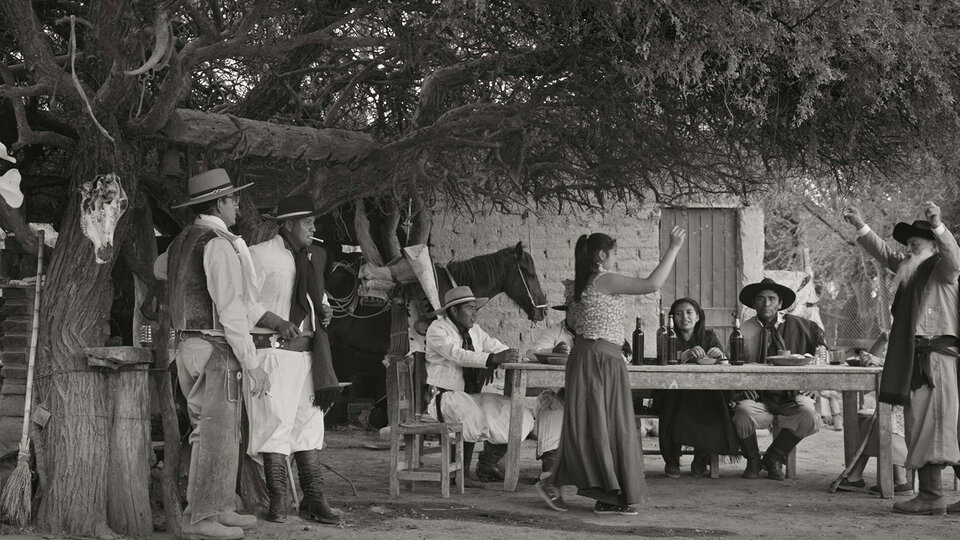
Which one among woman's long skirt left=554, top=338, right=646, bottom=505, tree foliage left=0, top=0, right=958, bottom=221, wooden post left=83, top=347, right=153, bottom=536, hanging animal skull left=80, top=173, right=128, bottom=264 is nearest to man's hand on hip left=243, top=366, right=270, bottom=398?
wooden post left=83, top=347, right=153, bottom=536

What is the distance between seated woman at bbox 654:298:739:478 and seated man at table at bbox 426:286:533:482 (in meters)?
1.25

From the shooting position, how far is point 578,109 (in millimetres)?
7500

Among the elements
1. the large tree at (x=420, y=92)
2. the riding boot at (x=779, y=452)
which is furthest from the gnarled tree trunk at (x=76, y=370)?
the riding boot at (x=779, y=452)

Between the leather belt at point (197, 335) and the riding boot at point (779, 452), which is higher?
the leather belt at point (197, 335)

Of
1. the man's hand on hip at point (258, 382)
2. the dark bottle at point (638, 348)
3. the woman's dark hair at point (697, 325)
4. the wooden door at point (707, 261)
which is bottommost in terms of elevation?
the man's hand on hip at point (258, 382)

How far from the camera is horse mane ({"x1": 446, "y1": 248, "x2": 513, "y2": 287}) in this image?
34.0 feet

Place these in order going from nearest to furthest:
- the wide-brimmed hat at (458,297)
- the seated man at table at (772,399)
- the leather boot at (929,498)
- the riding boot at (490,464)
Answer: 1. the leather boot at (929,498)
2. the wide-brimmed hat at (458,297)
3. the riding boot at (490,464)
4. the seated man at table at (772,399)

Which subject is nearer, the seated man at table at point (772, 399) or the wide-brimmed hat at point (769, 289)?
the seated man at table at point (772, 399)

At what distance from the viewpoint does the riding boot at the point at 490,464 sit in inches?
344

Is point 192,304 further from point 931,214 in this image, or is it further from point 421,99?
point 931,214

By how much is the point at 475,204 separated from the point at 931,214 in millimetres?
5255

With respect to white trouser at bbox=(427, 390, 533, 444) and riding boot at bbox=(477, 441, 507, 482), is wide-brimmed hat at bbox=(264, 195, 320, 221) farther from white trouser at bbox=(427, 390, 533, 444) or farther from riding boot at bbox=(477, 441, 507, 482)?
riding boot at bbox=(477, 441, 507, 482)

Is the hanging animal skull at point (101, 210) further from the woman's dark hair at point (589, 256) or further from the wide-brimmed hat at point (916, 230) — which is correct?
the wide-brimmed hat at point (916, 230)

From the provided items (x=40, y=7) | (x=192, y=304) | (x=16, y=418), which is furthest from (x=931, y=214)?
(x=16, y=418)
